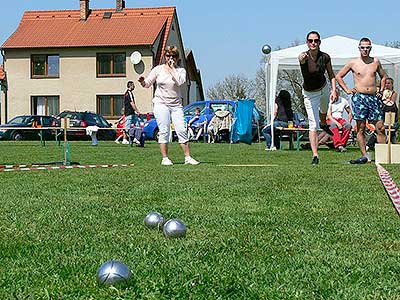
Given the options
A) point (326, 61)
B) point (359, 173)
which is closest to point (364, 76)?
point (326, 61)

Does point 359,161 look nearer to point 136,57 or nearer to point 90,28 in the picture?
point 136,57

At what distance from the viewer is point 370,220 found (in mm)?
4922

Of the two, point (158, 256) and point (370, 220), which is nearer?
point (158, 256)

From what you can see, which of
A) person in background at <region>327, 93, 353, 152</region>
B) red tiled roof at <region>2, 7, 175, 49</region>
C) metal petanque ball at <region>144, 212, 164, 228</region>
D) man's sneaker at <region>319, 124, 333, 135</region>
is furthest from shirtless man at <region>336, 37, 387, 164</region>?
red tiled roof at <region>2, 7, 175, 49</region>

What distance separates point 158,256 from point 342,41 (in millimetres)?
17271

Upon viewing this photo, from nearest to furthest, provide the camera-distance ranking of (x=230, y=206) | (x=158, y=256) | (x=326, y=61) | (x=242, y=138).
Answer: (x=158, y=256) < (x=230, y=206) < (x=326, y=61) < (x=242, y=138)

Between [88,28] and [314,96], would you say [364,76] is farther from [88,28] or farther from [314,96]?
[88,28]

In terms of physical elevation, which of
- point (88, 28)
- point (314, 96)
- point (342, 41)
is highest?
point (88, 28)

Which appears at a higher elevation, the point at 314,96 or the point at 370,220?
the point at 314,96

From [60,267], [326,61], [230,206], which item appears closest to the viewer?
[60,267]

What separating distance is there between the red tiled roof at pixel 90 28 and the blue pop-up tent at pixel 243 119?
22.4 m

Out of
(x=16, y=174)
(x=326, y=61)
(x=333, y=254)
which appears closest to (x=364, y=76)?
(x=326, y=61)

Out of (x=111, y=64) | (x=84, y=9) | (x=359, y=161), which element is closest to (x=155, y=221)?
(x=359, y=161)

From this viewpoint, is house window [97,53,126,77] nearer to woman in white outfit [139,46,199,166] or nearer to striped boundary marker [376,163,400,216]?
woman in white outfit [139,46,199,166]
